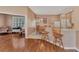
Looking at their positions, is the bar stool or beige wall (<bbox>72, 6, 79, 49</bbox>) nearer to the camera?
Answer: beige wall (<bbox>72, 6, 79, 49</bbox>)

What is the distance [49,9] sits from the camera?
3.09m

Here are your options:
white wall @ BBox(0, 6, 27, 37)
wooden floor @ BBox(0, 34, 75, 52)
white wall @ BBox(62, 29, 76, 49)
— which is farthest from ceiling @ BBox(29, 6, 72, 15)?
wooden floor @ BBox(0, 34, 75, 52)

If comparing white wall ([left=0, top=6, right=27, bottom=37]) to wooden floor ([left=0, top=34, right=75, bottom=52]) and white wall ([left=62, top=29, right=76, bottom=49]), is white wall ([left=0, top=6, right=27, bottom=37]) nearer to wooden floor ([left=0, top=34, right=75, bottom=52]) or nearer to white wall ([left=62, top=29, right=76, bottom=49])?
wooden floor ([left=0, top=34, right=75, bottom=52])

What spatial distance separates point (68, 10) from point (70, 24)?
0.33 metres

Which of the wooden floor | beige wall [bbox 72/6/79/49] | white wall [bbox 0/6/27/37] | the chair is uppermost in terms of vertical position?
white wall [bbox 0/6/27/37]

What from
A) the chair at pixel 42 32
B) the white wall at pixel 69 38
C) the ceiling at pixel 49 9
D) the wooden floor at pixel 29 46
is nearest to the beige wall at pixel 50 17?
the ceiling at pixel 49 9

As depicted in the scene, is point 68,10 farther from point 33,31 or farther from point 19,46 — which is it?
point 19,46

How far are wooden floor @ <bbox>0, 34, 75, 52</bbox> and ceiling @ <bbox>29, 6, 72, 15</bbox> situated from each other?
2.25 ft

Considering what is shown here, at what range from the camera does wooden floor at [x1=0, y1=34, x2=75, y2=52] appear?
Answer: 307 centimetres

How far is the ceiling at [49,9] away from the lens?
305cm

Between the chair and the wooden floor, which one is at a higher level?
the chair

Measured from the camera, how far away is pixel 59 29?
122 inches
